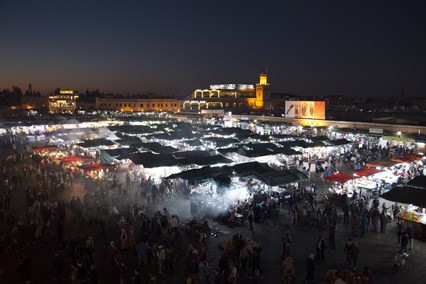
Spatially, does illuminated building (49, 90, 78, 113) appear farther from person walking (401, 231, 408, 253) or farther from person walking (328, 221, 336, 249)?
person walking (401, 231, 408, 253)

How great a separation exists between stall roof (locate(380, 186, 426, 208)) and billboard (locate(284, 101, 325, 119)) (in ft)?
88.7

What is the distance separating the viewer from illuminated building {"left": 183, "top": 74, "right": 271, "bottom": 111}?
8606 centimetres

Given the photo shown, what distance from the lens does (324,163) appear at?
2028 centimetres

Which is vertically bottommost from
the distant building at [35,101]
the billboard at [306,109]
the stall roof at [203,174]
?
the stall roof at [203,174]

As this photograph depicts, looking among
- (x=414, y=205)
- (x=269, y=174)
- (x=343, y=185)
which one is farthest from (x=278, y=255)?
(x=343, y=185)

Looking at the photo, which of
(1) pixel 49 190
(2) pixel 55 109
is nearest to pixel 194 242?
(1) pixel 49 190

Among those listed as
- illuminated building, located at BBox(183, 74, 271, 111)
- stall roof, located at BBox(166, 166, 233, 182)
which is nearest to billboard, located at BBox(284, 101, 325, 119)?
stall roof, located at BBox(166, 166, 233, 182)

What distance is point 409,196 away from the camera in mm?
10539

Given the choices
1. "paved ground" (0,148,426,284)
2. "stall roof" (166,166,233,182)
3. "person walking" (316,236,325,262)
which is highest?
"stall roof" (166,166,233,182)

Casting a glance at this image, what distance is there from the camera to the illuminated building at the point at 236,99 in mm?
86062

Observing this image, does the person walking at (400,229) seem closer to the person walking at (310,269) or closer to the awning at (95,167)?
the person walking at (310,269)

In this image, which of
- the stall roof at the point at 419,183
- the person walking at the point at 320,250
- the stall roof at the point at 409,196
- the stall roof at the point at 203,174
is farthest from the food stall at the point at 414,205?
the stall roof at the point at 203,174

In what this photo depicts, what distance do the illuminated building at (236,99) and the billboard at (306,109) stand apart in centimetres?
3943

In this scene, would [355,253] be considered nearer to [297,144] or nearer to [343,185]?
[343,185]
